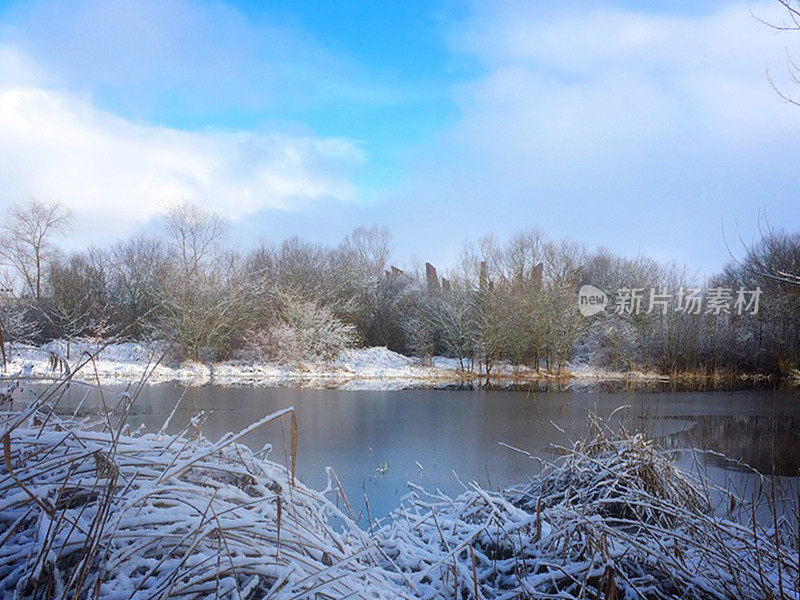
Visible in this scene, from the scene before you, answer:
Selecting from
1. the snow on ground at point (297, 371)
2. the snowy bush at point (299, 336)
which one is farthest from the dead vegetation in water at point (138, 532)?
the snowy bush at point (299, 336)

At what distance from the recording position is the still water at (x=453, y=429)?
20.7 ft

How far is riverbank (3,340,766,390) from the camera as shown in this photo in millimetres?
18891

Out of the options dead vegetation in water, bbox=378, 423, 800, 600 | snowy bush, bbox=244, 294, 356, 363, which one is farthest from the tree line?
dead vegetation in water, bbox=378, 423, 800, 600

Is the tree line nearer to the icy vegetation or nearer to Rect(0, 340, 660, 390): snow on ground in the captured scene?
Rect(0, 340, 660, 390): snow on ground

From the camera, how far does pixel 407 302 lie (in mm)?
28469

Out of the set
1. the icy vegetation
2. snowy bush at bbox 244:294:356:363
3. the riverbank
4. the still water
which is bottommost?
the still water

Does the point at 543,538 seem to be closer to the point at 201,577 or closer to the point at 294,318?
the point at 201,577

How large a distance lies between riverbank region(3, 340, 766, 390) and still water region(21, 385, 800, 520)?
9.59 feet

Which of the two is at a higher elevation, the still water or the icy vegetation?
the icy vegetation

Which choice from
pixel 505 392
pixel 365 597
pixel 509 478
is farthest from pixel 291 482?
pixel 505 392

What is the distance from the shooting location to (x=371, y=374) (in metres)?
23.2

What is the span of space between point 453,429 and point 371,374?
13.6 metres

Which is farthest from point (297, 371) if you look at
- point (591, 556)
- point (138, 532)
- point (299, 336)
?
point (138, 532)

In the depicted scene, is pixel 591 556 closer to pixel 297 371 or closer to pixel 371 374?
pixel 371 374
